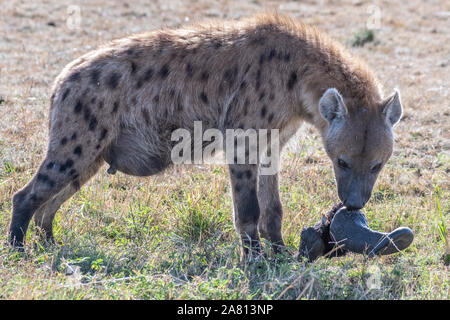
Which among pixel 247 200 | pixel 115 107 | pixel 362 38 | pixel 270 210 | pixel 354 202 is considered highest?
pixel 115 107

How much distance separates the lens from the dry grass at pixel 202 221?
3.55 metres

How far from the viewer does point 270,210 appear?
14.1ft

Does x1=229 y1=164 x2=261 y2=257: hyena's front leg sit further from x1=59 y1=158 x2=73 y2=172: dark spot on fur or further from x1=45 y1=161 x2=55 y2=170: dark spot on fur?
x1=45 y1=161 x2=55 y2=170: dark spot on fur

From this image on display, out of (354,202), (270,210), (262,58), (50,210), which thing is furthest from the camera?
(270,210)

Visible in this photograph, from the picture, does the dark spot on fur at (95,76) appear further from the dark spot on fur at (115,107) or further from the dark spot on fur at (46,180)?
the dark spot on fur at (46,180)

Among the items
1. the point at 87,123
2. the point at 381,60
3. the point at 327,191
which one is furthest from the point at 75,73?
the point at 381,60

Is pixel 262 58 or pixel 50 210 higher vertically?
pixel 262 58

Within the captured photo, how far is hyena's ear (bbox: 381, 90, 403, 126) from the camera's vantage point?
12.1 ft

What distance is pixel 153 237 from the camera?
4270 millimetres

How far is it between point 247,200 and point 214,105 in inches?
24.9

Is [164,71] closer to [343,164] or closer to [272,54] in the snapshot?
[272,54]

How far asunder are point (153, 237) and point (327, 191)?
144 cm

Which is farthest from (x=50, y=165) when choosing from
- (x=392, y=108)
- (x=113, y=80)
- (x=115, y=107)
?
(x=392, y=108)

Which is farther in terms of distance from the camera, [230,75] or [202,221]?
[202,221]
